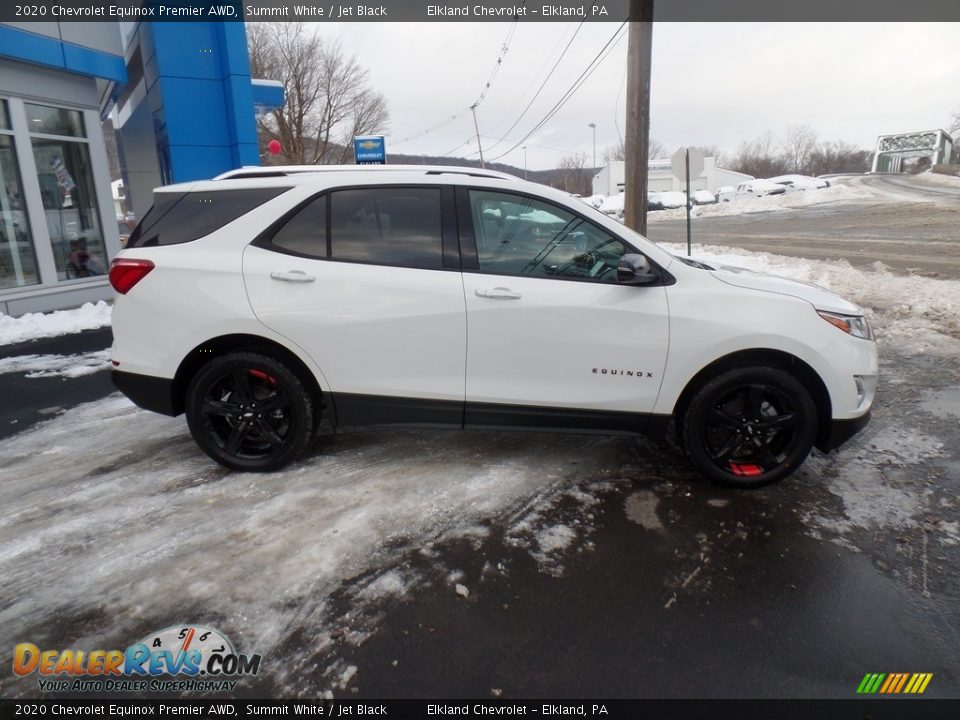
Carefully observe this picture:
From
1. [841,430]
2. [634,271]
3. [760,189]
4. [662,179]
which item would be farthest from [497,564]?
[662,179]

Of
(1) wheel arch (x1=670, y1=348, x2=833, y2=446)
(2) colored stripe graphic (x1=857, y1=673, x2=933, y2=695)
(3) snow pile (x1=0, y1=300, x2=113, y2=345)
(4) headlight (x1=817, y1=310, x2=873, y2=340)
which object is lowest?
(2) colored stripe graphic (x1=857, y1=673, x2=933, y2=695)

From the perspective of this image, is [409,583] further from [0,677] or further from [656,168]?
[656,168]

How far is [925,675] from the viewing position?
2279 millimetres

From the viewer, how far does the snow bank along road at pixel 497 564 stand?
2332 millimetres

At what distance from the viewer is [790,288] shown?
365 centimetres

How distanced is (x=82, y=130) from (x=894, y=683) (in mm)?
13252

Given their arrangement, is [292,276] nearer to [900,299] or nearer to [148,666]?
[148,666]

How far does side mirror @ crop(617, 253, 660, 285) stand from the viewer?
3350 millimetres

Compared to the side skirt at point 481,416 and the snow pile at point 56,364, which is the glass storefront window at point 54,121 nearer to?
the snow pile at point 56,364

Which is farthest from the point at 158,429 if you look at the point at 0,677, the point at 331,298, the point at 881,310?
the point at 881,310

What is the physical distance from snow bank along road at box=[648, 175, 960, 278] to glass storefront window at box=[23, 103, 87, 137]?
1561 cm

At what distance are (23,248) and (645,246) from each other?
1039 cm

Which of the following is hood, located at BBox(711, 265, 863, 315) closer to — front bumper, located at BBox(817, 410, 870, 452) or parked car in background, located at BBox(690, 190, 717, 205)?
front bumper, located at BBox(817, 410, 870, 452)

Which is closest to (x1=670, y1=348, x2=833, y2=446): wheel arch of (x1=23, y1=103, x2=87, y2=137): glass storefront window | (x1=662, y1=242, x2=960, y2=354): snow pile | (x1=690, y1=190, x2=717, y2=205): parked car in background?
(x1=662, y1=242, x2=960, y2=354): snow pile
